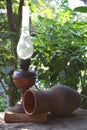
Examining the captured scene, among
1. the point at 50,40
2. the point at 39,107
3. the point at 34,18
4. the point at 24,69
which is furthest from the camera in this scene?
the point at 34,18

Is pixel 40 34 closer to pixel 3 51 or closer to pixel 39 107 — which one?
pixel 3 51

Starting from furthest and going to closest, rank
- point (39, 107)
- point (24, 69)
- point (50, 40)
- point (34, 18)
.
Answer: point (34, 18), point (50, 40), point (24, 69), point (39, 107)

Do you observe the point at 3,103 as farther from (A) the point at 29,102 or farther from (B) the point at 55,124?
(B) the point at 55,124

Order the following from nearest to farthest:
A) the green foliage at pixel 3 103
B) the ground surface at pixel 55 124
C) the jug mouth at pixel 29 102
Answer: the ground surface at pixel 55 124 < the jug mouth at pixel 29 102 < the green foliage at pixel 3 103

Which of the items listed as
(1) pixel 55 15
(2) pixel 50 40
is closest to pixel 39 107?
(2) pixel 50 40

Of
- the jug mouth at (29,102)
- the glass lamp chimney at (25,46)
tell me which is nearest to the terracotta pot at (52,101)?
the jug mouth at (29,102)

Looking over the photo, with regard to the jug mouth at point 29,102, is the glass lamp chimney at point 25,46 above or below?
above

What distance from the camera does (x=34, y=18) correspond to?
1.78m

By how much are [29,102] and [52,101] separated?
0.12 m

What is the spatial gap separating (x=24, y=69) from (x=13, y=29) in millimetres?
518

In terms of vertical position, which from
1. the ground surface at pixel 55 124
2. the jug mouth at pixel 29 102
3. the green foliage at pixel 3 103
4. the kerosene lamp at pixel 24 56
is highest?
the kerosene lamp at pixel 24 56

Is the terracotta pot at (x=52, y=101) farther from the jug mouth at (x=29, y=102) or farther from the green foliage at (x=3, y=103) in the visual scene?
the green foliage at (x=3, y=103)

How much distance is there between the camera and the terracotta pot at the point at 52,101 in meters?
1.17

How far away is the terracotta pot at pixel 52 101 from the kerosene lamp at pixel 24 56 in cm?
5
